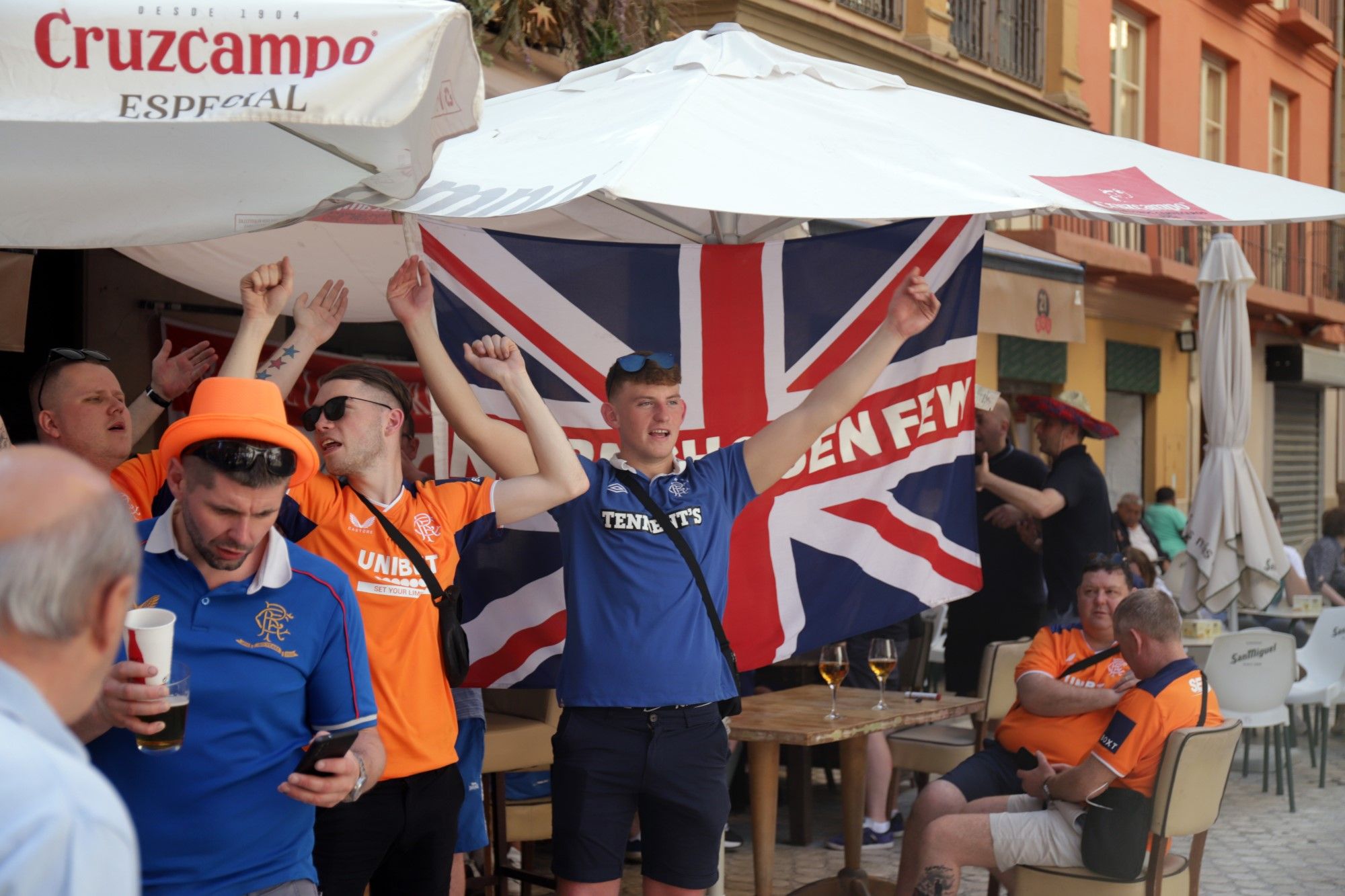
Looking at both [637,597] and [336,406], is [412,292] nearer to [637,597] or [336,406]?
[336,406]

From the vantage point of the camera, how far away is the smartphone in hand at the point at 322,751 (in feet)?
8.30

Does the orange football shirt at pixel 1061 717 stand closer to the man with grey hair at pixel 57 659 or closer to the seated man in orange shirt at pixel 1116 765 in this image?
the seated man in orange shirt at pixel 1116 765

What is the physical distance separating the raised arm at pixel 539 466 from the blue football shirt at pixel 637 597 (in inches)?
5.9

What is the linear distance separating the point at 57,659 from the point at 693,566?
2505 millimetres

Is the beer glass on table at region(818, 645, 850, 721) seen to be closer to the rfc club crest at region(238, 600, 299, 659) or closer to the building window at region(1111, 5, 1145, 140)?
the rfc club crest at region(238, 600, 299, 659)

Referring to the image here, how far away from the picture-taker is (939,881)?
4586 mm

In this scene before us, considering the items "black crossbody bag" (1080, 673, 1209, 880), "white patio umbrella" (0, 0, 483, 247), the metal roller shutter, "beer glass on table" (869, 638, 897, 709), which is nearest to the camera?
"white patio umbrella" (0, 0, 483, 247)

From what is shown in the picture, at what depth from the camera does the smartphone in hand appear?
253 centimetres

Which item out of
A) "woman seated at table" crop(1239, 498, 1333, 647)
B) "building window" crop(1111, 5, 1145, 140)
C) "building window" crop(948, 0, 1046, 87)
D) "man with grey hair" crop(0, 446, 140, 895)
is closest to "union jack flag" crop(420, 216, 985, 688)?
"man with grey hair" crop(0, 446, 140, 895)

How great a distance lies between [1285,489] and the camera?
927 inches

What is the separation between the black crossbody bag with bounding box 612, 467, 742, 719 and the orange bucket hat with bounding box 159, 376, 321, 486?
1.13 metres

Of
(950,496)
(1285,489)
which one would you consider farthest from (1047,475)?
(1285,489)

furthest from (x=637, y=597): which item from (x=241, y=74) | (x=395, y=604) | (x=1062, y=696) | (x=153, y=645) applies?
(x=1062, y=696)

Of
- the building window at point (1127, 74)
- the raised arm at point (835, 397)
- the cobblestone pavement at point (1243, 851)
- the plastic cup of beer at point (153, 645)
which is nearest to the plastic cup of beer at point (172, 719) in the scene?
the plastic cup of beer at point (153, 645)
